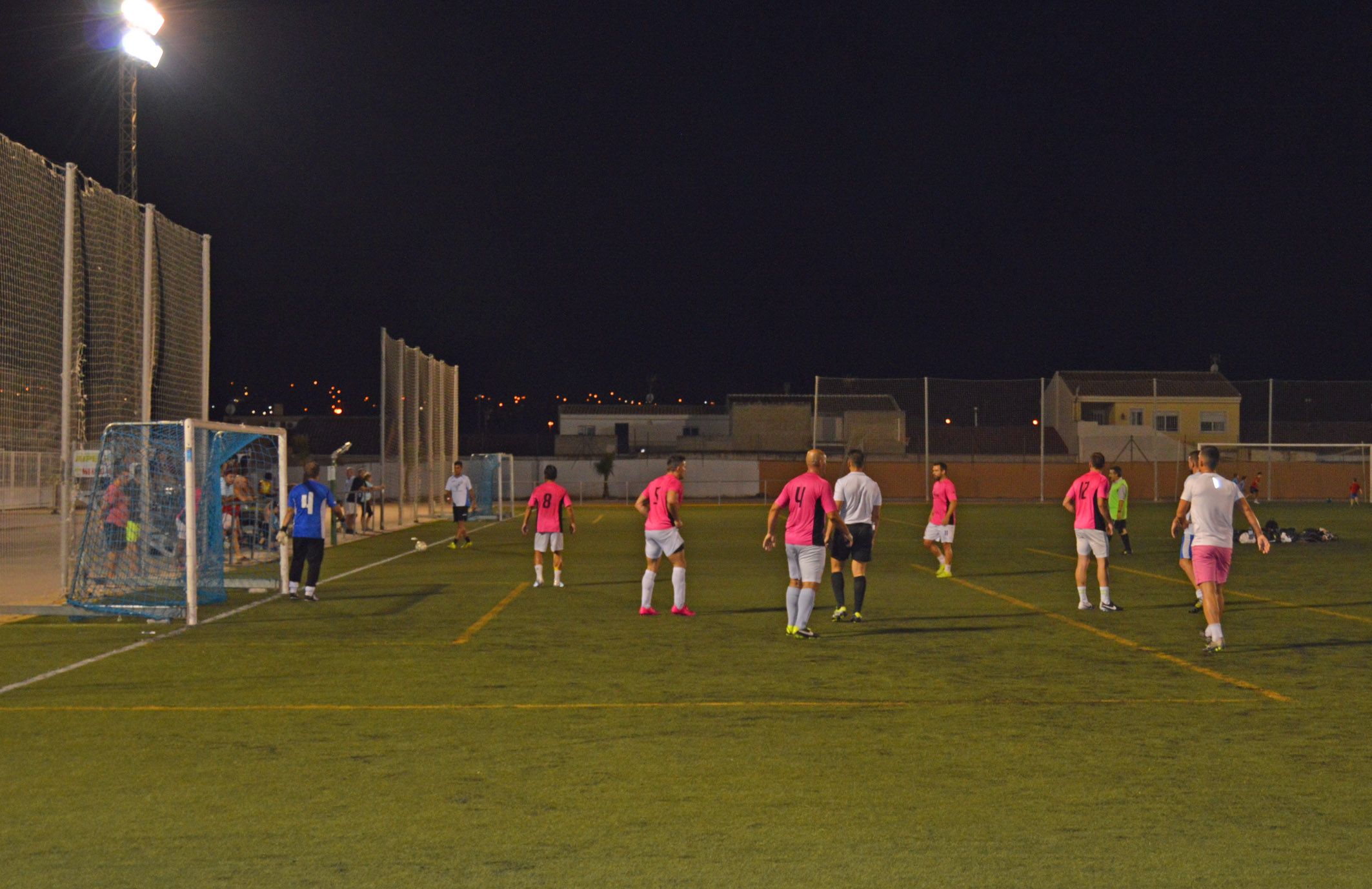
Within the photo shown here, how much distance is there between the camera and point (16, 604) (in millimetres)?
14773

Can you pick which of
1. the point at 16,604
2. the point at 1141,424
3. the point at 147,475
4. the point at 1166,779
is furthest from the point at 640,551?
the point at 1141,424

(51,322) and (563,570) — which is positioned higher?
(51,322)

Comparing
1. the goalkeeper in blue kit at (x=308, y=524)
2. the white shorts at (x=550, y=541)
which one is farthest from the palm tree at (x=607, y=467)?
the goalkeeper in blue kit at (x=308, y=524)

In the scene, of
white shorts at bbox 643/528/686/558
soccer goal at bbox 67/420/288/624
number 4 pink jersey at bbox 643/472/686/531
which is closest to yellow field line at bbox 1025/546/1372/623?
white shorts at bbox 643/528/686/558

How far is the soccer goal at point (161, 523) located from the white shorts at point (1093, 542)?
9.91 m

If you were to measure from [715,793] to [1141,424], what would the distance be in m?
68.2

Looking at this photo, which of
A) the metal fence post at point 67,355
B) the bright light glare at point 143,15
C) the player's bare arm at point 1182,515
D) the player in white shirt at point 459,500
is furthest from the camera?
the player in white shirt at point 459,500

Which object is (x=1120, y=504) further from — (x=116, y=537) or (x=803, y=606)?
(x=116, y=537)

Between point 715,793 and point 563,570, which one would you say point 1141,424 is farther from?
point 715,793

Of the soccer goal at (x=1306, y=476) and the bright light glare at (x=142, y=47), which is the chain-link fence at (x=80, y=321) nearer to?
the bright light glare at (x=142, y=47)

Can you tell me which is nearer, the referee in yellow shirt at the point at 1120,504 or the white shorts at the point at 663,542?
the white shorts at the point at 663,542

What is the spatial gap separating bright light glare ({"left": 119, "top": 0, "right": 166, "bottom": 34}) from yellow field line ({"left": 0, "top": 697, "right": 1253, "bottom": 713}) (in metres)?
17.5

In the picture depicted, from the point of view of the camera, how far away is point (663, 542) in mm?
14164

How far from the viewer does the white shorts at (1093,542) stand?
1438cm
